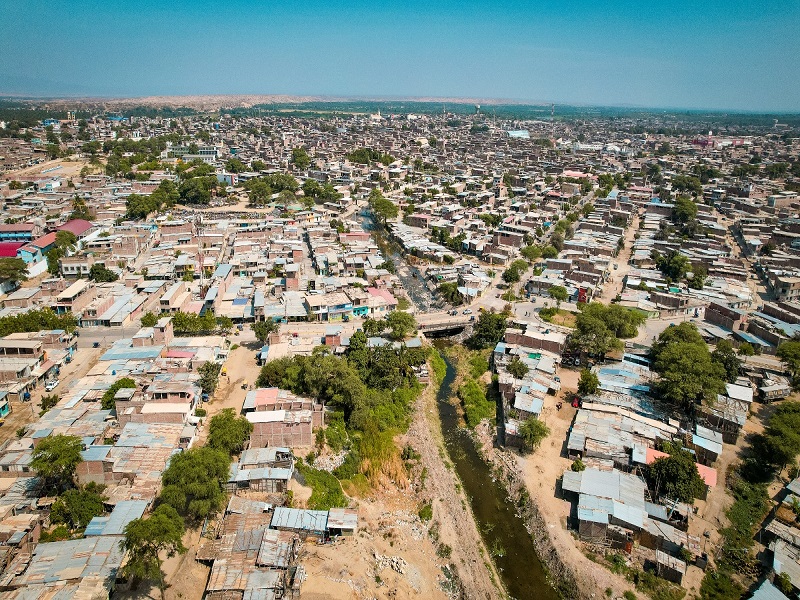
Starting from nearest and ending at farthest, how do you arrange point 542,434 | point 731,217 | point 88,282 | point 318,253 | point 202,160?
point 542,434, point 88,282, point 318,253, point 731,217, point 202,160

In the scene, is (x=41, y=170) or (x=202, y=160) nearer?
(x=41, y=170)

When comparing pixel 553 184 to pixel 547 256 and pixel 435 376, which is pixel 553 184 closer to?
pixel 547 256

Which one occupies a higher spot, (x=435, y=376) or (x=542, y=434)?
(x=542, y=434)

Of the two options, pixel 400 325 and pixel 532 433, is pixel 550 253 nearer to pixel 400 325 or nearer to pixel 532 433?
pixel 400 325

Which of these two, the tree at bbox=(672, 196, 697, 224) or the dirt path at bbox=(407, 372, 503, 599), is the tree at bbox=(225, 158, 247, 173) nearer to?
the tree at bbox=(672, 196, 697, 224)

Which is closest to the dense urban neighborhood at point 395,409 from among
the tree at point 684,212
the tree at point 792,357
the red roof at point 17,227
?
the tree at point 792,357

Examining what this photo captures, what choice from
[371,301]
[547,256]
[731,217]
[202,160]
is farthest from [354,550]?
[202,160]

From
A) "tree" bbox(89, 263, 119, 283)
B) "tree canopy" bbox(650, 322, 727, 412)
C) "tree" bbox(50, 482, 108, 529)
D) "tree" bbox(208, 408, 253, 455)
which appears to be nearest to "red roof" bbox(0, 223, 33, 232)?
"tree" bbox(89, 263, 119, 283)
